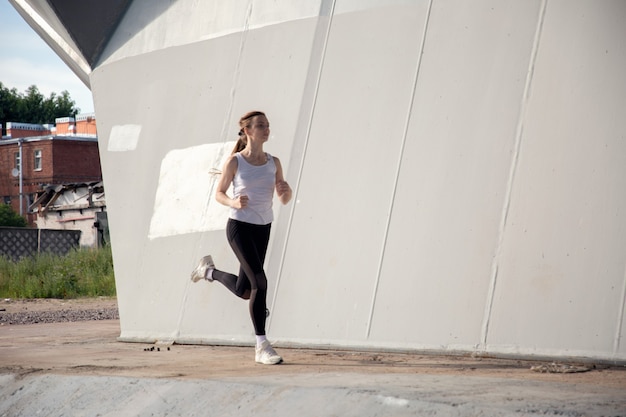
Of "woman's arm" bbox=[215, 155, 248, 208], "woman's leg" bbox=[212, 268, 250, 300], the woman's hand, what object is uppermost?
"woman's arm" bbox=[215, 155, 248, 208]

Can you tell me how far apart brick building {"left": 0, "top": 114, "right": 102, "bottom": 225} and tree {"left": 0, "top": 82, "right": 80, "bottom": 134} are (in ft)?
100

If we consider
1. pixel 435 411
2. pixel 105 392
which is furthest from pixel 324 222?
pixel 435 411

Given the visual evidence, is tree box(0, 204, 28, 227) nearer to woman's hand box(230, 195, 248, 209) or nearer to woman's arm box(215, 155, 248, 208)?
woman's arm box(215, 155, 248, 208)

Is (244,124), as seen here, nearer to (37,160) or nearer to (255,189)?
(255,189)

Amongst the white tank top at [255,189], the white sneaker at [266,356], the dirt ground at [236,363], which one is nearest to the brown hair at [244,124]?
the white tank top at [255,189]

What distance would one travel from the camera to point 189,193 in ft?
32.8

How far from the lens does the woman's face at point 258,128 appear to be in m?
7.40

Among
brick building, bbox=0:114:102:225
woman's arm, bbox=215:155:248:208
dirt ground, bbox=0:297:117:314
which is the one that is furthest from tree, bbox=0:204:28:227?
woman's arm, bbox=215:155:248:208

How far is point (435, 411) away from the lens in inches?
188

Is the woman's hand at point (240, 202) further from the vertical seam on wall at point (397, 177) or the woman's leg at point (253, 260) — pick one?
the vertical seam on wall at point (397, 177)

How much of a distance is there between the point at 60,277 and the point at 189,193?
1284 cm

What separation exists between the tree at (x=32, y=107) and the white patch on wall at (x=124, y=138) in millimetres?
80062

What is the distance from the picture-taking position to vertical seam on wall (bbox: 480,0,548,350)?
7.12m

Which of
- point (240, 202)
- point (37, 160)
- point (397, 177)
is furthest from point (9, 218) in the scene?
point (240, 202)
